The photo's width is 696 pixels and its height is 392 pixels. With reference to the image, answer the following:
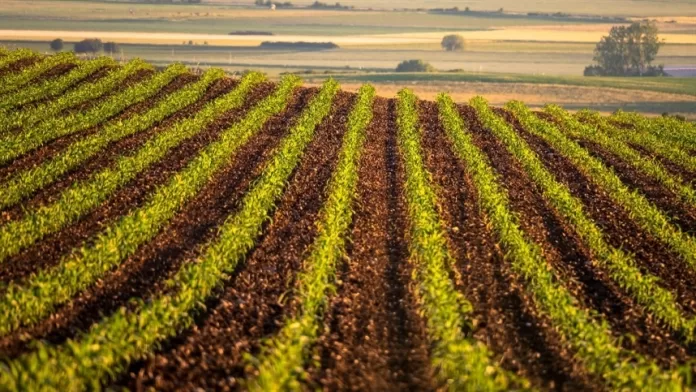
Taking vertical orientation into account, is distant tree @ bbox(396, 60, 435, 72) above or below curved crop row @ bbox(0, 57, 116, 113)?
below

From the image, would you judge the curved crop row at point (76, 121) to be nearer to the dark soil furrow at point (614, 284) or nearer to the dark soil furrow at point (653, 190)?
the dark soil furrow at point (614, 284)

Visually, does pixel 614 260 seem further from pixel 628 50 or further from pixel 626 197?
pixel 628 50

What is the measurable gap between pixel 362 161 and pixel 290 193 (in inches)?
192

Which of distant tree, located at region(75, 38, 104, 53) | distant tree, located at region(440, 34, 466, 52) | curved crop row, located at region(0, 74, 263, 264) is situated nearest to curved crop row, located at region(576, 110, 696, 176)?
curved crop row, located at region(0, 74, 263, 264)

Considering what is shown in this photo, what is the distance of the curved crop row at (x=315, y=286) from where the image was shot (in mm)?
11219

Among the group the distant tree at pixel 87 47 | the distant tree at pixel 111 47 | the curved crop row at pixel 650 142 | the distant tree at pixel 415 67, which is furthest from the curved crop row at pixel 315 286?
the distant tree at pixel 111 47

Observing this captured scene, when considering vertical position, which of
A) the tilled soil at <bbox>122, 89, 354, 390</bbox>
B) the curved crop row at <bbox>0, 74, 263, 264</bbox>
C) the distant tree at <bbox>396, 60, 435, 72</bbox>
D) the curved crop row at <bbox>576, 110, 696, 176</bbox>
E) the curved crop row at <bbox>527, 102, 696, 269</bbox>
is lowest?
the distant tree at <bbox>396, 60, 435, 72</bbox>

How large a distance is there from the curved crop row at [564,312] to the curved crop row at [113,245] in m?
6.05

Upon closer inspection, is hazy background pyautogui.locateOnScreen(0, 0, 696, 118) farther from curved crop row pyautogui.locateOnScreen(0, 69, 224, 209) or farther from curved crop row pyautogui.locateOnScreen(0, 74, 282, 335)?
curved crop row pyautogui.locateOnScreen(0, 74, 282, 335)

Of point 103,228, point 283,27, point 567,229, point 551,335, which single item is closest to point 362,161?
point 567,229

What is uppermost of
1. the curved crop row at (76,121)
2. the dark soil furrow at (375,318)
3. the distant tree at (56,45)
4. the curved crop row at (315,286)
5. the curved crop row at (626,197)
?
the curved crop row at (76,121)

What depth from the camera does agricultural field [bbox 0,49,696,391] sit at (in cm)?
1227

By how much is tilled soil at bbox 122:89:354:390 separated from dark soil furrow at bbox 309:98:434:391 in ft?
2.61

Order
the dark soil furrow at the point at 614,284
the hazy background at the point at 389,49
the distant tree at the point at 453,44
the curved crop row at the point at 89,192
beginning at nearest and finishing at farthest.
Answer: the dark soil furrow at the point at 614,284
the curved crop row at the point at 89,192
the hazy background at the point at 389,49
the distant tree at the point at 453,44
